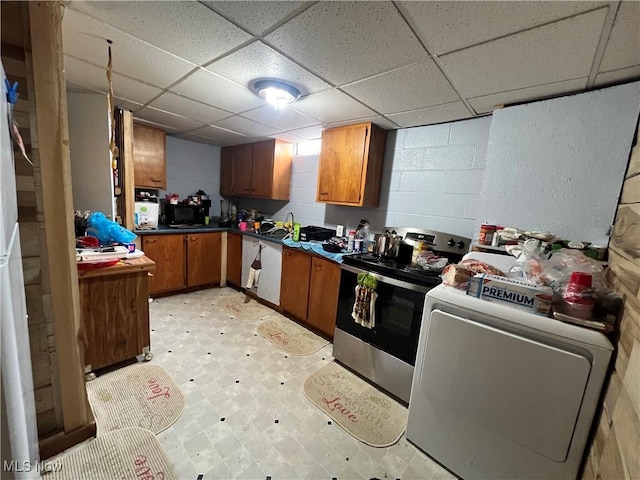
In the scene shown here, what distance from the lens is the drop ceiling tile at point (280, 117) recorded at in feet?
7.48

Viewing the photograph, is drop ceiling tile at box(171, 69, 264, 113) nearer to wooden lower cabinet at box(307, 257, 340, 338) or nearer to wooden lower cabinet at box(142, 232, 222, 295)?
wooden lower cabinet at box(307, 257, 340, 338)

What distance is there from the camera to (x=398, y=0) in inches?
37.9

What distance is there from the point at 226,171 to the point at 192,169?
491 millimetres

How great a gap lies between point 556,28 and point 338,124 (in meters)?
1.74

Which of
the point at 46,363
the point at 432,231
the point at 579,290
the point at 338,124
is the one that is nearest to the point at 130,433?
the point at 46,363

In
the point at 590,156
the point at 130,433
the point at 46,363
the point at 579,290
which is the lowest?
the point at 130,433

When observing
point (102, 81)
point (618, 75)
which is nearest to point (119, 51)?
point (102, 81)

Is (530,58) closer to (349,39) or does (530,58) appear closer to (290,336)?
(349,39)

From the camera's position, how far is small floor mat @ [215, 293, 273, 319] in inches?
116

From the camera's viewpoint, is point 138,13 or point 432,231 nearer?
point 138,13

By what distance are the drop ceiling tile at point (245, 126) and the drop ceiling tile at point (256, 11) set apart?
4.79 feet

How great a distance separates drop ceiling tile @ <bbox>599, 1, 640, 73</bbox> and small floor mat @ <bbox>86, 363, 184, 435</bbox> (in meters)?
2.82

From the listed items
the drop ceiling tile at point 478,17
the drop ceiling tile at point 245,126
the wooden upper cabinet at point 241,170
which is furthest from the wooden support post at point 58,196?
the wooden upper cabinet at point 241,170

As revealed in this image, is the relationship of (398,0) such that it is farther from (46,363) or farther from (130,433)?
(130,433)
